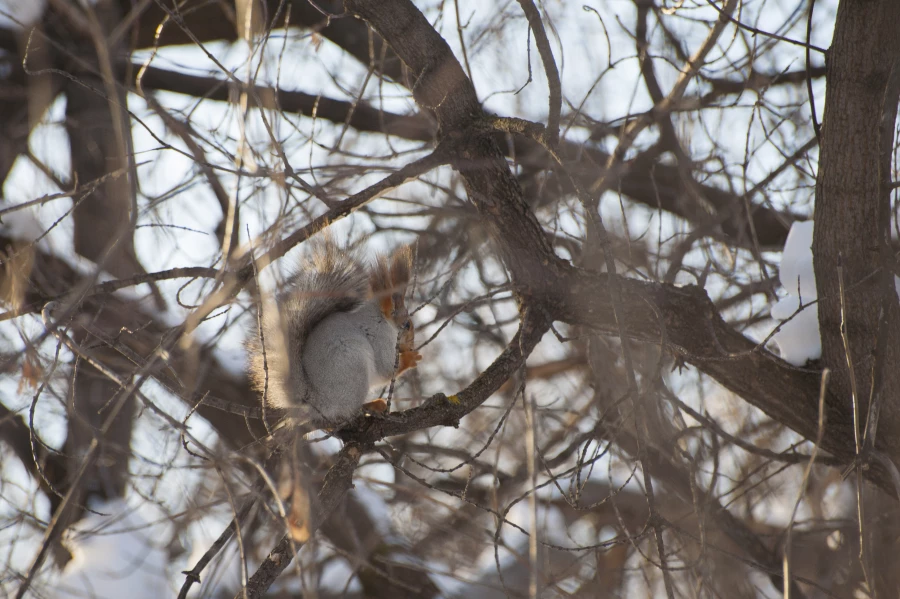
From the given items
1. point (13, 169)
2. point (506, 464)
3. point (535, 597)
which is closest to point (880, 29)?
point (535, 597)

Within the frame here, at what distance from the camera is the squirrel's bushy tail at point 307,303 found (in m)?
1.82

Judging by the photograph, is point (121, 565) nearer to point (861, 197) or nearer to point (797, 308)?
point (797, 308)

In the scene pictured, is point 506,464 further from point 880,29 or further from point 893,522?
point 880,29

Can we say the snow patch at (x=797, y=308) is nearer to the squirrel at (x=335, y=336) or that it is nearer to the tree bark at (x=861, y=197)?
the tree bark at (x=861, y=197)

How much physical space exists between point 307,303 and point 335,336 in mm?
112

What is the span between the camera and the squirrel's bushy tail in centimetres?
182

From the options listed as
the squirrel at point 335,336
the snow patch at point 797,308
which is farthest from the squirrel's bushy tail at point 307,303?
the snow patch at point 797,308

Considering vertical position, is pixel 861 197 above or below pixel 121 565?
above

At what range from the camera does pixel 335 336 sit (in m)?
1.90

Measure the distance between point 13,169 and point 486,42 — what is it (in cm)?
225

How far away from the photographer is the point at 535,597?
114cm

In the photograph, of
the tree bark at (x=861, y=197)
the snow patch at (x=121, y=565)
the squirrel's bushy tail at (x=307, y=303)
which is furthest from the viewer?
the snow patch at (x=121, y=565)

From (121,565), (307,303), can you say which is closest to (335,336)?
(307,303)

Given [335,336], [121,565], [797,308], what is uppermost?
[797,308]
